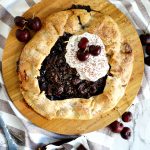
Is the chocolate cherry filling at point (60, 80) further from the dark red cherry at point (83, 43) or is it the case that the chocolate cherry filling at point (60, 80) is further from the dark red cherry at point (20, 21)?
the dark red cherry at point (20, 21)

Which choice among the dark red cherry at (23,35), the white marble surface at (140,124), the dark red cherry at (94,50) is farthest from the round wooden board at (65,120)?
the dark red cherry at (94,50)

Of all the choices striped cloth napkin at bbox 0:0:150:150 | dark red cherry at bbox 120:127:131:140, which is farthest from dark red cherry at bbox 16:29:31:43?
dark red cherry at bbox 120:127:131:140

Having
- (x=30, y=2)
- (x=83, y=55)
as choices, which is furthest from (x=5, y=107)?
(x=30, y=2)

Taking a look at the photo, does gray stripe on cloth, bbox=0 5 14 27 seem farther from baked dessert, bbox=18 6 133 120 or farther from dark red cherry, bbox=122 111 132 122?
dark red cherry, bbox=122 111 132 122

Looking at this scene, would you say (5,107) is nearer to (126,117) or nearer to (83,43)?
(83,43)

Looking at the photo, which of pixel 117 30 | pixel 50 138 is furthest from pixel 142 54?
pixel 50 138

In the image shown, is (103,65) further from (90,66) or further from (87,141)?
(87,141)
